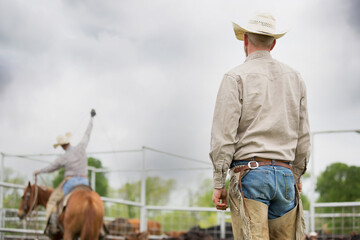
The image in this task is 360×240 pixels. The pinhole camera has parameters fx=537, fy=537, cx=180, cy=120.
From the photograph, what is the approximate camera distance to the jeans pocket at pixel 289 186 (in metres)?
3.19

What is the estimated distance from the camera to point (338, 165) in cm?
4400

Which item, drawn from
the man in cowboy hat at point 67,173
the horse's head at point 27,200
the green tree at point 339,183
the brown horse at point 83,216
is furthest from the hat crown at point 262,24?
the green tree at point 339,183

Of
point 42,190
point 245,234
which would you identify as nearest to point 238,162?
point 245,234

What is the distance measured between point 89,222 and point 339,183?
3799 cm

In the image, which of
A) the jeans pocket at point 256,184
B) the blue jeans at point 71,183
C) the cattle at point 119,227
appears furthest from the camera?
the cattle at point 119,227

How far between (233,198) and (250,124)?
0.45 m

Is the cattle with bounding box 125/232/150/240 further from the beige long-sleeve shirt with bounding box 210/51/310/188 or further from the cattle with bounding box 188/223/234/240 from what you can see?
the beige long-sleeve shirt with bounding box 210/51/310/188

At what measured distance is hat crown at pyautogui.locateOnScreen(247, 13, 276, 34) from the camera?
3.35 meters

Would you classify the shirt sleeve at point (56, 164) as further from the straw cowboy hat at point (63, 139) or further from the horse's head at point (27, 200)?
the horse's head at point (27, 200)

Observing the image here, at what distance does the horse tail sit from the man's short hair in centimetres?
539

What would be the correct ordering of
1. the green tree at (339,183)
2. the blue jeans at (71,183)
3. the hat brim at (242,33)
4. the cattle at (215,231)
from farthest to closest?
the green tree at (339,183) < the cattle at (215,231) < the blue jeans at (71,183) < the hat brim at (242,33)

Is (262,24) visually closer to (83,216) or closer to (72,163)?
(83,216)

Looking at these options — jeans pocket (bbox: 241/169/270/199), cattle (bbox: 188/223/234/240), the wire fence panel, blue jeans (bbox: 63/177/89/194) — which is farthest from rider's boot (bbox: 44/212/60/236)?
jeans pocket (bbox: 241/169/270/199)

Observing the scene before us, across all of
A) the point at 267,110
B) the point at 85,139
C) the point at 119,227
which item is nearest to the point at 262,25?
the point at 267,110
